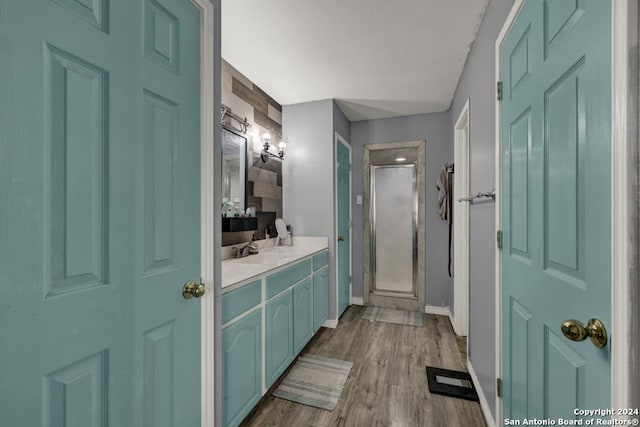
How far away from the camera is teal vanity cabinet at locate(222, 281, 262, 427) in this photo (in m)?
1.37

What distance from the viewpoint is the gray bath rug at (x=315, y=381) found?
1832 mm

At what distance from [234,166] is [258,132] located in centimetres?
56

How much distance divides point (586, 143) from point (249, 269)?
1.59m

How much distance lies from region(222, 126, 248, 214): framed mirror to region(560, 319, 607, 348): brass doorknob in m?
2.08

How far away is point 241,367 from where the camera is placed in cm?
149

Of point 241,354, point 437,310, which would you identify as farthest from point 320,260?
point 437,310

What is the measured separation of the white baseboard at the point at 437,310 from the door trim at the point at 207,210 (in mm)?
2878

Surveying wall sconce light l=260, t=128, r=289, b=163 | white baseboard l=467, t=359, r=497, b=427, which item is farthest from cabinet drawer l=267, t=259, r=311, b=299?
white baseboard l=467, t=359, r=497, b=427

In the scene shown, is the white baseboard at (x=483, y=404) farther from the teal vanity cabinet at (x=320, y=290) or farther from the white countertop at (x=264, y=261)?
the white countertop at (x=264, y=261)

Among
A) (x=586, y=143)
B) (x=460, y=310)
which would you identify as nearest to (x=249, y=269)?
(x=586, y=143)
